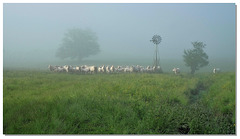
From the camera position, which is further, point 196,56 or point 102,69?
point 102,69

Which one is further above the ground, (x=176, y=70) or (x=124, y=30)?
(x=124, y=30)

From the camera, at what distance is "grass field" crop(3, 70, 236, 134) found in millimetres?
4992

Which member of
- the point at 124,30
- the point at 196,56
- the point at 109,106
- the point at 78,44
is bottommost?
the point at 109,106

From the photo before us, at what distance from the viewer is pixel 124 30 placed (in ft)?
23.2

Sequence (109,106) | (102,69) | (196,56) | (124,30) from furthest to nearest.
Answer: (102,69), (124,30), (196,56), (109,106)

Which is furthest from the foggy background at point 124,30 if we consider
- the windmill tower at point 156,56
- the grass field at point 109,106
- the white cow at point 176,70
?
the grass field at point 109,106

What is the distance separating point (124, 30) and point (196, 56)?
7.70ft

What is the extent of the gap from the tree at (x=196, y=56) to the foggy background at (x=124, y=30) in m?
0.14

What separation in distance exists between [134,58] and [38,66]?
303cm

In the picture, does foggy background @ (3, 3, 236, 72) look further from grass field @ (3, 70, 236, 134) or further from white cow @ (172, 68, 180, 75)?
grass field @ (3, 70, 236, 134)

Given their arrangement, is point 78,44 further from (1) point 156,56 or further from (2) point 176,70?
(2) point 176,70

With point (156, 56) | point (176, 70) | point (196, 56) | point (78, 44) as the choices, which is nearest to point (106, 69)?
point (78, 44)

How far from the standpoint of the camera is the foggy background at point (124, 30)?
6.52m

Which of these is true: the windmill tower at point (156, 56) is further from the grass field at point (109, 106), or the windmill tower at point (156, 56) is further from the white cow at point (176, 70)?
the grass field at point (109, 106)
